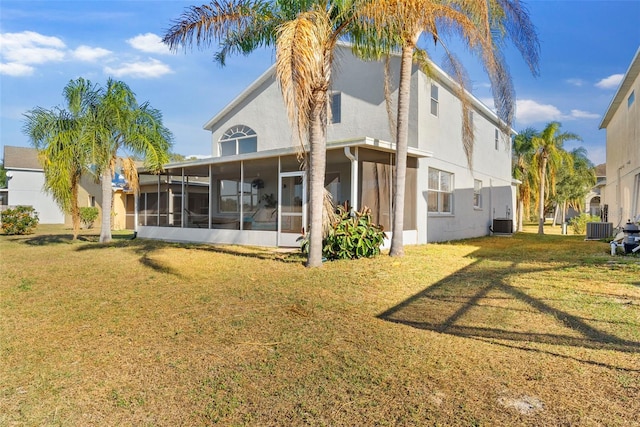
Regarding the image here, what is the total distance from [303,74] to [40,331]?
17.8 ft

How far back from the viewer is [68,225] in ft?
94.0

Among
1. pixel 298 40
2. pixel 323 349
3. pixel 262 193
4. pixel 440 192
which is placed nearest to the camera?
pixel 323 349

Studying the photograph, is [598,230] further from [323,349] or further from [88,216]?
[88,216]

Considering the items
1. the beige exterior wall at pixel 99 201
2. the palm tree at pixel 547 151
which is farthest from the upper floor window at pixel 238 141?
the palm tree at pixel 547 151

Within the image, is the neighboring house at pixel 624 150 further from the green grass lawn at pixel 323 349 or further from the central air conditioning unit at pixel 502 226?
the green grass lawn at pixel 323 349

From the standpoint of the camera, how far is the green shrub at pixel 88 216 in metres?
25.1

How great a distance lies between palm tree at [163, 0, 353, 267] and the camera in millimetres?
7184

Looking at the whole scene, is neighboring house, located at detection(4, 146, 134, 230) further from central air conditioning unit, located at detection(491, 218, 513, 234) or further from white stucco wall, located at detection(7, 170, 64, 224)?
central air conditioning unit, located at detection(491, 218, 513, 234)

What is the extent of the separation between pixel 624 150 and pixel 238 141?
17.3m

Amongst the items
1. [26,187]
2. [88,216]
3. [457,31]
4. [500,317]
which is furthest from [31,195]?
[500,317]

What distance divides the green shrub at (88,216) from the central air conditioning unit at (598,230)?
2677cm

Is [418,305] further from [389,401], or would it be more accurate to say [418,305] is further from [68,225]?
[68,225]

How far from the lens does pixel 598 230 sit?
643 inches

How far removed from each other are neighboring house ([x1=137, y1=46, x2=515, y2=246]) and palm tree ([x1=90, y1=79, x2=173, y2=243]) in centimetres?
129
